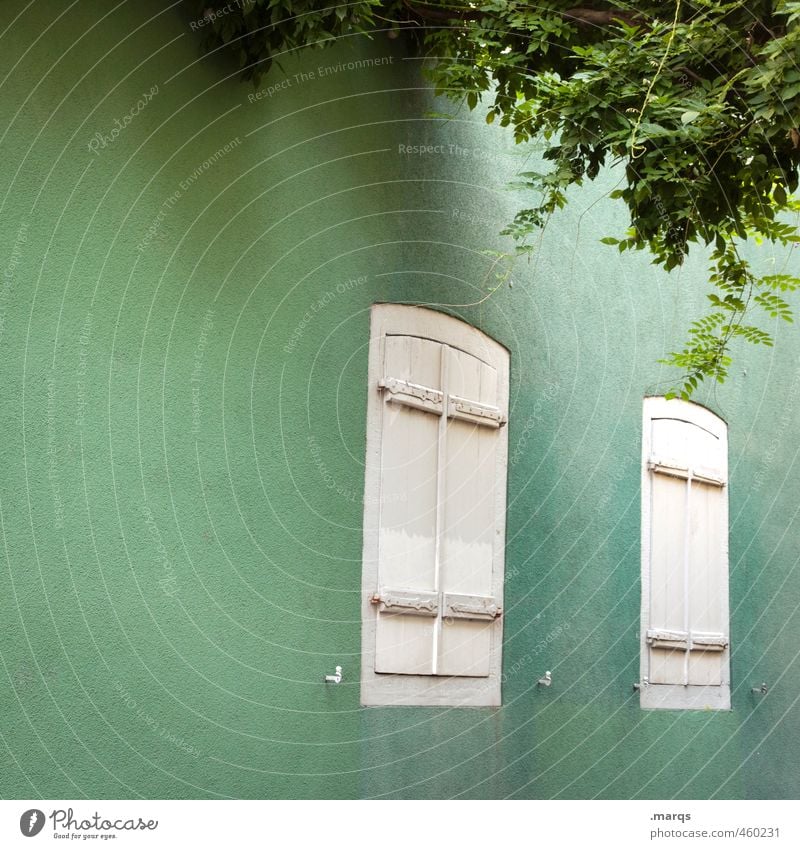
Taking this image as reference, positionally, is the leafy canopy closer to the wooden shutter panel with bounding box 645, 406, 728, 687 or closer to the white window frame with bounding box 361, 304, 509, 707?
the white window frame with bounding box 361, 304, 509, 707

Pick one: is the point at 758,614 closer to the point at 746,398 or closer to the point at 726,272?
the point at 746,398

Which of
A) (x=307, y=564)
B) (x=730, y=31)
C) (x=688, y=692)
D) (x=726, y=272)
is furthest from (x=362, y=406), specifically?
(x=688, y=692)

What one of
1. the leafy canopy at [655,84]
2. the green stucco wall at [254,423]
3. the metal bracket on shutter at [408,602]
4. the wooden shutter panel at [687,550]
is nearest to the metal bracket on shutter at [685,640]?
the wooden shutter panel at [687,550]

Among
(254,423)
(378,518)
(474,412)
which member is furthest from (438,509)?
(254,423)

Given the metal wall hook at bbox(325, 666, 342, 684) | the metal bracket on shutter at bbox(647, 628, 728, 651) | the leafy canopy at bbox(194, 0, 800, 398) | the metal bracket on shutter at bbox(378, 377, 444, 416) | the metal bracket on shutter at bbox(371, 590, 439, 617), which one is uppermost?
the leafy canopy at bbox(194, 0, 800, 398)

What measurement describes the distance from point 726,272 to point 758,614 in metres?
2.85

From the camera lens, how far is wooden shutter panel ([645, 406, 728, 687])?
6.59 meters

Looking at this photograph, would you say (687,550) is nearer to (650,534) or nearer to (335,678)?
(650,534)

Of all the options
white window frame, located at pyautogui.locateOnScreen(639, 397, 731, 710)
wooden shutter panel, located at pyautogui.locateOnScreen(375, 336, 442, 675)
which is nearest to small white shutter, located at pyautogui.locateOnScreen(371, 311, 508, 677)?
wooden shutter panel, located at pyautogui.locateOnScreen(375, 336, 442, 675)

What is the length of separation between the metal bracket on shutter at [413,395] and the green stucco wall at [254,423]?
0.13 meters

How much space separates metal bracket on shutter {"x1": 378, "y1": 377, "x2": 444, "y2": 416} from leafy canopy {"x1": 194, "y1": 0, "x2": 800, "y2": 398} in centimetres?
A: 72

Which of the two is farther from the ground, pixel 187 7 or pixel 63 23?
pixel 187 7

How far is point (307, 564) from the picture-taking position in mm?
4633

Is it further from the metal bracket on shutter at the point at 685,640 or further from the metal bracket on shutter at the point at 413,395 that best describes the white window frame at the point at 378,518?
the metal bracket on shutter at the point at 685,640
